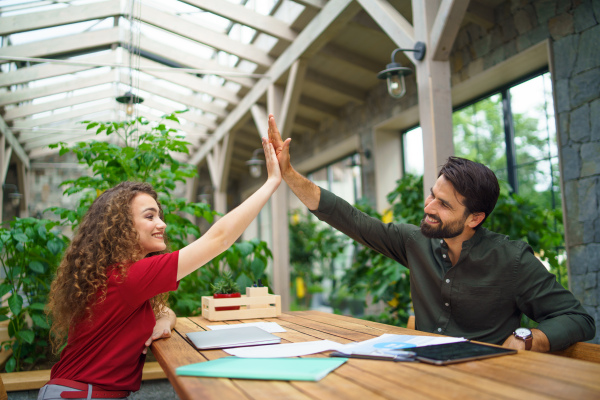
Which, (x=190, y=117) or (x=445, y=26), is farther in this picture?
(x=190, y=117)

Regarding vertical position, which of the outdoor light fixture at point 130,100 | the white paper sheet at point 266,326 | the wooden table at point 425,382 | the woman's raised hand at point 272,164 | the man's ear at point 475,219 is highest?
the outdoor light fixture at point 130,100

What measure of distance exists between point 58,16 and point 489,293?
5.76m

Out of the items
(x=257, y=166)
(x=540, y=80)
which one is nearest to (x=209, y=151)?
(x=257, y=166)

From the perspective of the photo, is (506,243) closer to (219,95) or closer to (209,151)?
(219,95)

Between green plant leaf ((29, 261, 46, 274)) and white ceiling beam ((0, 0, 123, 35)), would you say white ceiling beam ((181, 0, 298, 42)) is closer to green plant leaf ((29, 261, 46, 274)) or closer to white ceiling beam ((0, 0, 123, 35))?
white ceiling beam ((0, 0, 123, 35))

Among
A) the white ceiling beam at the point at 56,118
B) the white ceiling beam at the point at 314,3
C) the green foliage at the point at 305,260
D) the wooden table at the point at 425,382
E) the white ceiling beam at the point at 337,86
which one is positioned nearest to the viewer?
the wooden table at the point at 425,382

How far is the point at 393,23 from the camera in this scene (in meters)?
3.09

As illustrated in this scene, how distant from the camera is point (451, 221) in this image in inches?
67.0

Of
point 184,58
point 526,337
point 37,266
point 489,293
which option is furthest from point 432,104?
point 184,58

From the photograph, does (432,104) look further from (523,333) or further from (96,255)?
(96,255)

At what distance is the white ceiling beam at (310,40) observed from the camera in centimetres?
412

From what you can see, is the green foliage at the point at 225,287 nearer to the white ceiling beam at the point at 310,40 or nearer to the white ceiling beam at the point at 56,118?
the white ceiling beam at the point at 310,40

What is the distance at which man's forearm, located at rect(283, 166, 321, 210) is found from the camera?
183cm

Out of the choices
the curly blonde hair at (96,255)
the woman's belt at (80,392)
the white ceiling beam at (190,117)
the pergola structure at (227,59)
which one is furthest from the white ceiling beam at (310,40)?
the woman's belt at (80,392)
